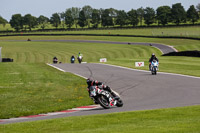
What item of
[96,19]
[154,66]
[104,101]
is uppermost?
[96,19]

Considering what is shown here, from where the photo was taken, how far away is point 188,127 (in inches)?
336

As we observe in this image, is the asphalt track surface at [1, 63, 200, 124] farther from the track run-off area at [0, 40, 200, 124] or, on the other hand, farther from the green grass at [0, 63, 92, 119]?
the green grass at [0, 63, 92, 119]

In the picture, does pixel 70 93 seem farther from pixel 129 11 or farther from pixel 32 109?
pixel 129 11

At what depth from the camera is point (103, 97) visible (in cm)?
1335

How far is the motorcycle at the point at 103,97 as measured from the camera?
516 inches

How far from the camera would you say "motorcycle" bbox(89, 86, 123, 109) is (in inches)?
516

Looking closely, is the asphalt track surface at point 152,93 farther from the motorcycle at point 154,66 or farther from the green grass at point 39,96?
the motorcycle at point 154,66

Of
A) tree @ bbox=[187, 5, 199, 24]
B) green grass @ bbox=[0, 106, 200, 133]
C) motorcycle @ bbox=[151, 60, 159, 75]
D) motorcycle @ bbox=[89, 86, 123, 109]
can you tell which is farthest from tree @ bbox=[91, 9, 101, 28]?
green grass @ bbox=[0, 106, 200, 133]

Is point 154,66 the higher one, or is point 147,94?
point 154,66

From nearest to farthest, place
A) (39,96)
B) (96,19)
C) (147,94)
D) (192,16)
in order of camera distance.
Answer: (147,94) → (39,96) → (192,16) → (96,19)

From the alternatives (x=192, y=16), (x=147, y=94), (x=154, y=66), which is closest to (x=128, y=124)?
(x=147, y=94)

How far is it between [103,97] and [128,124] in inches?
151

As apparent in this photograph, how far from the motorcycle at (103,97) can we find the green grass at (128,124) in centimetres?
202

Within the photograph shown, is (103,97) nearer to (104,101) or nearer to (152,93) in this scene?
(104,101)
